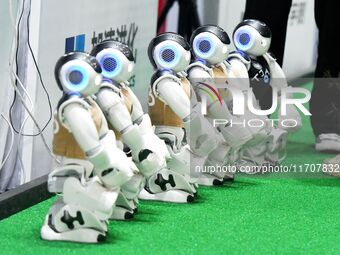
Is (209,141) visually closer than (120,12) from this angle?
Yes

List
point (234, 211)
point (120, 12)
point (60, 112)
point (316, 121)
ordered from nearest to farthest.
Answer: point (60, 112), point (234, 211), point (120, 12), point (316, 121)

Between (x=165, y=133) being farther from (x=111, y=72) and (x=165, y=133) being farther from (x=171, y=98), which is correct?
(x=111, y=72)

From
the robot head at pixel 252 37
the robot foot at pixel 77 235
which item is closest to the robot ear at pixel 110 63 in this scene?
the robot foot at pixel 77 235

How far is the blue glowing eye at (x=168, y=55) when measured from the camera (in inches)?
170

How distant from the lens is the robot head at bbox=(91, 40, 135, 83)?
A: 158 inches

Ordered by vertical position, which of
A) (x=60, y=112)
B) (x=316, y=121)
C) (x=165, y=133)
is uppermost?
(x=60, y=112)

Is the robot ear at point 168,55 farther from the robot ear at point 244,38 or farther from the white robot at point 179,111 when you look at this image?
the robot ear at point 244,38

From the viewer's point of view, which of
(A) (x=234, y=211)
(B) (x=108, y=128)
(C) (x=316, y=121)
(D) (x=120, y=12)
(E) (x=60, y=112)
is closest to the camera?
(E) (x=60, y=112)

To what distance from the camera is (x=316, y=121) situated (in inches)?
233

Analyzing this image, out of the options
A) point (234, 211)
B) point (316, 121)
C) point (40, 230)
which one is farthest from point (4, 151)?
point (316, 121)

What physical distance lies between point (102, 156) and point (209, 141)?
3.08 ft

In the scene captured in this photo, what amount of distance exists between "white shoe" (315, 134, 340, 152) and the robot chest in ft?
2.70

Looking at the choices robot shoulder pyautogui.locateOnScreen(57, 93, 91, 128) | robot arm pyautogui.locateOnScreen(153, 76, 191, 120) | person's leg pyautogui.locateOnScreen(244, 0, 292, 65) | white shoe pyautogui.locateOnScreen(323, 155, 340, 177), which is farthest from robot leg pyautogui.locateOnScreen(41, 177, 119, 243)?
person's leg pyautogui.locateOnScreen(244, 0, 292, 65)

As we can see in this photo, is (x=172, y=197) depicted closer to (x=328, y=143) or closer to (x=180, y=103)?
(x=180, y=103)
